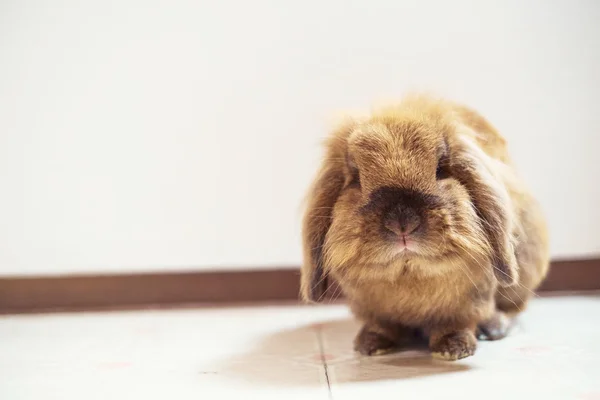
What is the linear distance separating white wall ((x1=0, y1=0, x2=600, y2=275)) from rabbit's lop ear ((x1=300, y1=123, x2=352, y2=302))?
2.24 feet

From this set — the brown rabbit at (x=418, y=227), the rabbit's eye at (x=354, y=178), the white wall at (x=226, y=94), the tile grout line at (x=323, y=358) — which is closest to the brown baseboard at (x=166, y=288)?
the white wall at (x=226, y=94)

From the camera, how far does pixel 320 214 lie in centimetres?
160

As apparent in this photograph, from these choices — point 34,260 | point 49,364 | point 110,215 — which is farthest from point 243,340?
point 34,260

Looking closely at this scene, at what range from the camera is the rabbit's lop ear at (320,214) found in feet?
5.23

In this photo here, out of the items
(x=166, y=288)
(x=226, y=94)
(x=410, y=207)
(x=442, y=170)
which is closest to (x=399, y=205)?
(x=410, y=207)

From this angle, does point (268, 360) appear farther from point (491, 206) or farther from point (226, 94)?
point (226, 94)

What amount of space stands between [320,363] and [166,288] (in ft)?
3.07

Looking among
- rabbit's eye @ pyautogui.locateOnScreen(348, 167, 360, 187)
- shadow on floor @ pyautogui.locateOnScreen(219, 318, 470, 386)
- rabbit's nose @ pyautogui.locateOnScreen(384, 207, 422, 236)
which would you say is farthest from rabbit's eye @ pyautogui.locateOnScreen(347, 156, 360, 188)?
shadow on floor @ pyautogui.locateOnScreen(219, 318, 470, 386)

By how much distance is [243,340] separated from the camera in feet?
6.12

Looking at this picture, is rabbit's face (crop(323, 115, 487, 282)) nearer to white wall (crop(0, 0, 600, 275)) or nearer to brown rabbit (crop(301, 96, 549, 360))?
brown rabbit (crop(301, 96, 549, 360))

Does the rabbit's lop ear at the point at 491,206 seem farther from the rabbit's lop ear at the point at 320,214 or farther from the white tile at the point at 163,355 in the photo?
the white tile at the point at 163,355

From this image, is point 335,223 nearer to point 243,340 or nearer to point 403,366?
point 403,366

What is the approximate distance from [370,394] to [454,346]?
0.31 meters

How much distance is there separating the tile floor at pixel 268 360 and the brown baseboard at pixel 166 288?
123 millimetres
